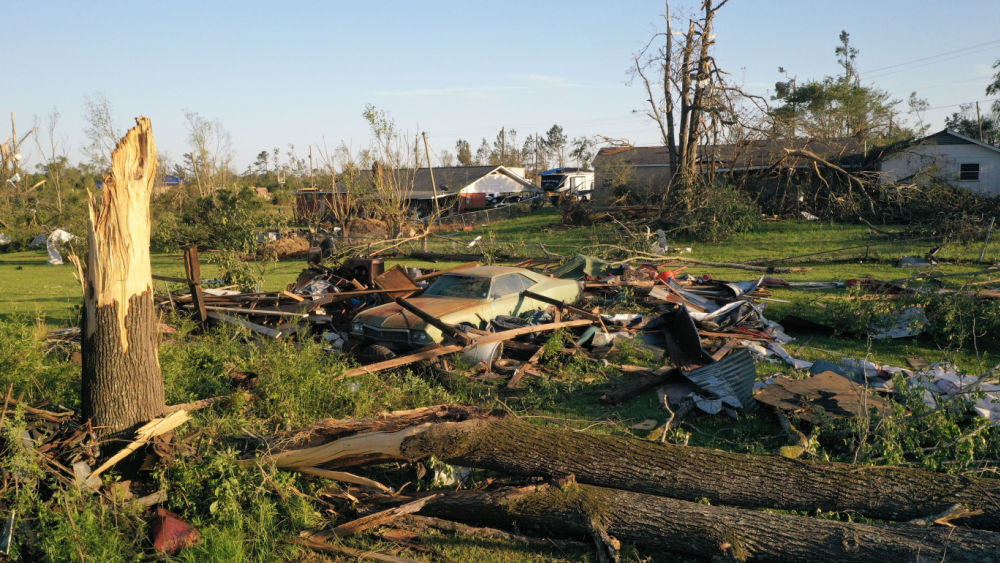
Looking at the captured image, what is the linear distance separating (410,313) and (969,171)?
108 ft

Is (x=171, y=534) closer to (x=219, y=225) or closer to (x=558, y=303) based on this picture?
(x=558, y=303)

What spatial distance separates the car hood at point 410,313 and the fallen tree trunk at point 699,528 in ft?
13.3

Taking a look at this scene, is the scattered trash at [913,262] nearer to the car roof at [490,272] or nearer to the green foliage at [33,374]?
the car roof at [490,272]

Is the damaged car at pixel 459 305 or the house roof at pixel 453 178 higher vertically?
the house roof at pixel 453 178

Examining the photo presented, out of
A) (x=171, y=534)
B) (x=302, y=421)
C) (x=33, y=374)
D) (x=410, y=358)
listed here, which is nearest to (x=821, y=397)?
(x=410, y=358)

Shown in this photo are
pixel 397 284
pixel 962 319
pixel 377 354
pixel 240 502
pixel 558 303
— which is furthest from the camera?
pixel 397 284

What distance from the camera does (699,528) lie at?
13.5 feet

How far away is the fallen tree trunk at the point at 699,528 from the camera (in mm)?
3703

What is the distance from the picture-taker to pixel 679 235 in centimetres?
2383

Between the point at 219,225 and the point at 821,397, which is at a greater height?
the point at 219,225

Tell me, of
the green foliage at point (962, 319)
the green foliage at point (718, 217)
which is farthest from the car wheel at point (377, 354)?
the green foliage at point (718, 217)

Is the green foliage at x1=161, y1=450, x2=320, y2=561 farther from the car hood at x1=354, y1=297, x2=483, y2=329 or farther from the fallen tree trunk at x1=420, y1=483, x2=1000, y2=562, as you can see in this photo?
the car hood at x1=354, y1=297, x2=483, y2=329

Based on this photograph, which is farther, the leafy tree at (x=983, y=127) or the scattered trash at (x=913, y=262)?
the leafy tree at (x=983, y=127)

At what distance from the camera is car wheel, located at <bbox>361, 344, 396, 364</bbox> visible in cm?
818
